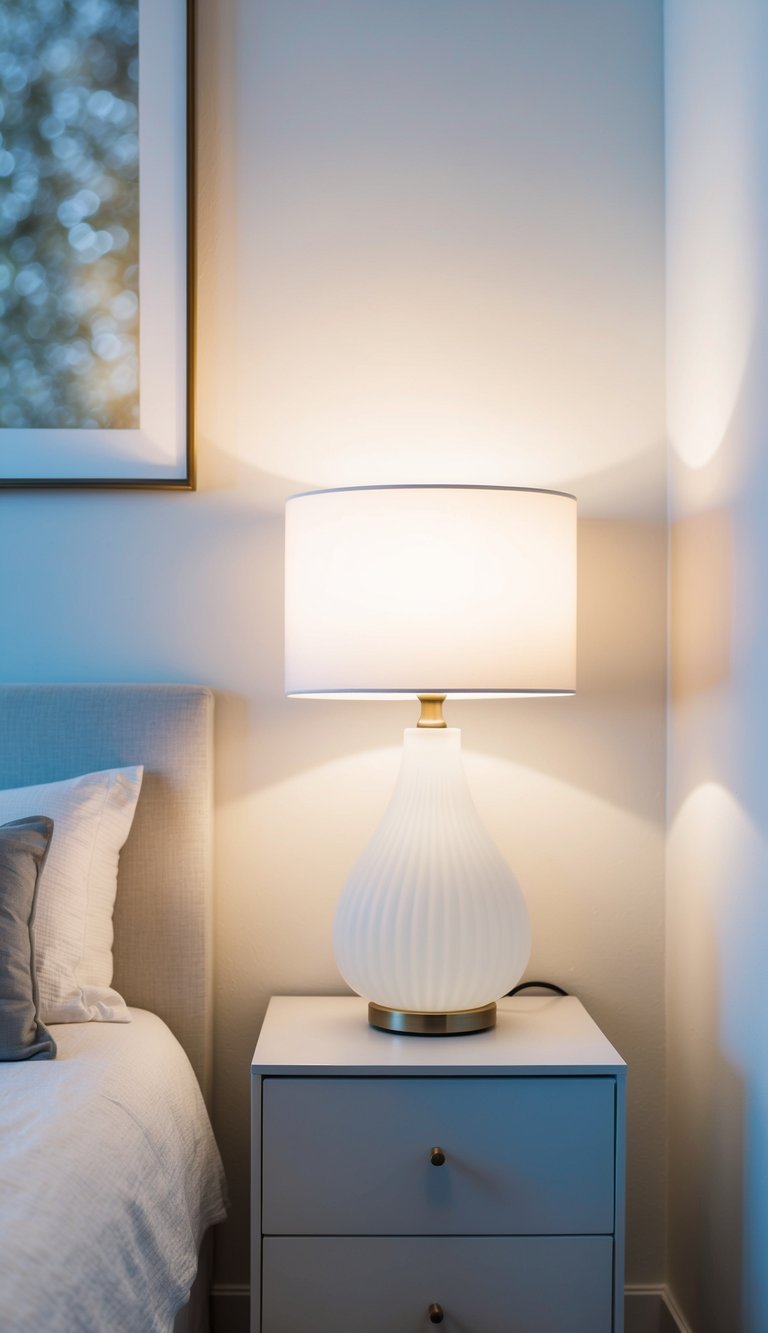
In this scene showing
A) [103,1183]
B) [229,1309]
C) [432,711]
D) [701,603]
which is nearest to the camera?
[103,1183]

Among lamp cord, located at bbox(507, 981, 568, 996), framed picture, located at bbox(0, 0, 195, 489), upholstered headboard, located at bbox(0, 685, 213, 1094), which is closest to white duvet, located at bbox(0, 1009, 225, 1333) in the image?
upholstered headboard, located at bbox(0, 685, 213, 1094)

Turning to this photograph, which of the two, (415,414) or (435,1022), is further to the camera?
(415,414)

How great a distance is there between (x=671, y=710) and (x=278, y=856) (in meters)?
0.71

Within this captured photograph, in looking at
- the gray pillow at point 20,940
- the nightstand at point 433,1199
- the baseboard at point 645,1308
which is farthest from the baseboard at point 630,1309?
the gray pillow at point 20,940

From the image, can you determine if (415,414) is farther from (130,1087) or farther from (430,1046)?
(130,1087)

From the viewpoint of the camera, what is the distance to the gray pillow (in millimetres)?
1453

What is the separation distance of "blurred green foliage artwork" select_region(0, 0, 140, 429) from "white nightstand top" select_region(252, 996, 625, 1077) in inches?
40.3

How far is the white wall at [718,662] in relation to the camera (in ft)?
5.10

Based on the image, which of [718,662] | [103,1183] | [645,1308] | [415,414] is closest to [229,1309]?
[645,1308]

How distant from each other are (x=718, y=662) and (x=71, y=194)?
1306 mm

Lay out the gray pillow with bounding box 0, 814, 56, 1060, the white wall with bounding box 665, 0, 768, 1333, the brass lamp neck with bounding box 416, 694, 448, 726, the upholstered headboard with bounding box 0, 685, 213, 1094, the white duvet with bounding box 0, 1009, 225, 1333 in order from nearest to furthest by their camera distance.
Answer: the white duvet with bounding box 0, 1009, 225, 1333 < the gray pillow with bounding box 0, 814, 56, 1060 < the white wall with bounding box 665, 0, 768, 1333 < the brass lamp neck with bounding box 416, 694, 448, 726 < the upholstered headboard with bounding box 0, 685, 213, 1094

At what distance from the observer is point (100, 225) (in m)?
1.96

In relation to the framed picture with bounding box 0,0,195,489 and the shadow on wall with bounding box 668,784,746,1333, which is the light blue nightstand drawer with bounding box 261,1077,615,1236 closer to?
the shadow on wall with bounding box 668,784,746,1333

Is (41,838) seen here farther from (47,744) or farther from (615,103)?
(615,103)
